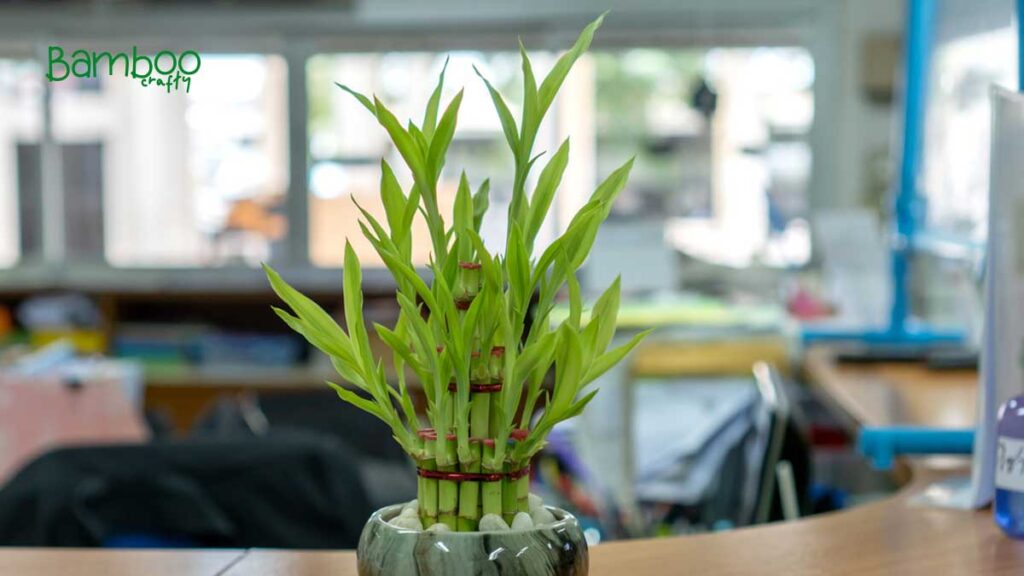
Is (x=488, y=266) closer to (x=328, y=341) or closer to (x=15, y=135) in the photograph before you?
(x=328, y=341)

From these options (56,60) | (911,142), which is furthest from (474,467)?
(911,142)

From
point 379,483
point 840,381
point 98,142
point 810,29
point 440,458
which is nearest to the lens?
point 440,458

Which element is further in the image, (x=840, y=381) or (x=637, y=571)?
(x=840, y=381)

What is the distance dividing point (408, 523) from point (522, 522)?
0.09m

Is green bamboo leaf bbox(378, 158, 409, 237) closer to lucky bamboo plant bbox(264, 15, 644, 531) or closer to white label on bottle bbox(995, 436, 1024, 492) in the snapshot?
lucky bamboo plant bbox(264, 15, 644, 531)

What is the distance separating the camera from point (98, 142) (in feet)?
18.2

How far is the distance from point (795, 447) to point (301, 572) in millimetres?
1286

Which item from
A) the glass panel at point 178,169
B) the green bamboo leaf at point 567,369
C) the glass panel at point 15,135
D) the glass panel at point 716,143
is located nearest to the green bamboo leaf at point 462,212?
the green bamboo leaf at point 567,369

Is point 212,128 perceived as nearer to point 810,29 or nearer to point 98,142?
point 98,142

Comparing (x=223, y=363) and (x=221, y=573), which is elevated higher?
(x=221, y=573)

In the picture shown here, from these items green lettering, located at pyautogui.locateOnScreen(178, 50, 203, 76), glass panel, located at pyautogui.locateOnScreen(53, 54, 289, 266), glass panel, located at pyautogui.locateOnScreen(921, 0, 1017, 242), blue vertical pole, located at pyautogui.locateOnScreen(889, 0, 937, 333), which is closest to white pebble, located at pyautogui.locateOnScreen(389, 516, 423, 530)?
green lettering, located at pyautogui.locateOnScreen(178, 50, 203, 76)

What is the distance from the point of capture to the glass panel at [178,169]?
18.1 feet

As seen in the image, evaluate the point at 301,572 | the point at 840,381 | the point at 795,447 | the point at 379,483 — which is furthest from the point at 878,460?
the point at 379,483

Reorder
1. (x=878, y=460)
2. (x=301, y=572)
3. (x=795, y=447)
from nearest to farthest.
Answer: (x=301, y=572)
(x=878, y=460)
(x=795, y=447)
